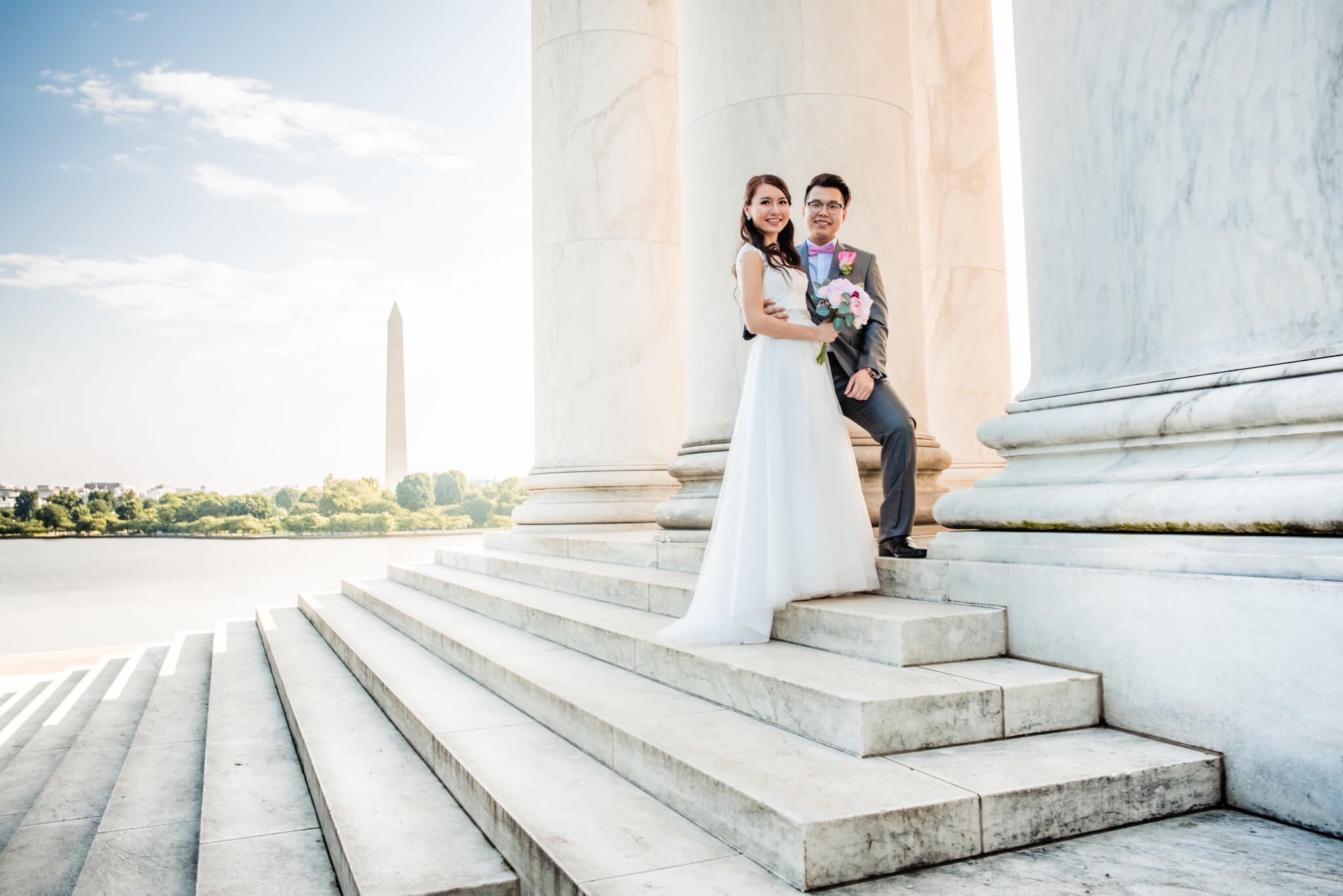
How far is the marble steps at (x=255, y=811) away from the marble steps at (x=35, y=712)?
16.2 feet

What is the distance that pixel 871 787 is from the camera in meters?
9.26

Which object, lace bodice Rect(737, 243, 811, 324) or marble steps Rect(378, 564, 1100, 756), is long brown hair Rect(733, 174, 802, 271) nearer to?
lace bodice Rect(737, 243, 811, 324)

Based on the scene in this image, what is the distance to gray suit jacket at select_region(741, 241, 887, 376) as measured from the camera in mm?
15789

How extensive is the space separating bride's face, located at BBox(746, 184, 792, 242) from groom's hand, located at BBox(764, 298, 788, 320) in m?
1.33

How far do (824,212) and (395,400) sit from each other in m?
136

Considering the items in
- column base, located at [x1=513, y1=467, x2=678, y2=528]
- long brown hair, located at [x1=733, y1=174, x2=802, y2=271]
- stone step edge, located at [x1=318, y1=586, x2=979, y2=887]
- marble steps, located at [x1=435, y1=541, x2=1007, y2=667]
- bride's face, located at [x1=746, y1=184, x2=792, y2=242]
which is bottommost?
stone step edge, located at [x1=318, y1=586, x2=979, y2=887]

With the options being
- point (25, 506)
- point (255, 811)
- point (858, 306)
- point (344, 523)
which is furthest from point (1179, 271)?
point (25, 506)

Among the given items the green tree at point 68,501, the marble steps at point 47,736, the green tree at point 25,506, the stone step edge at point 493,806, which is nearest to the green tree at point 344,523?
the green tree at point 68,501

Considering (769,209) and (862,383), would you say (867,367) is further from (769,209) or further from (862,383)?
(769,209)

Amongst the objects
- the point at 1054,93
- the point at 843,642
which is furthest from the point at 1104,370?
the point at 843,642

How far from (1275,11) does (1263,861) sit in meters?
9.30

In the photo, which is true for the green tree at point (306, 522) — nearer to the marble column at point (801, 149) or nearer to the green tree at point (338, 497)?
the green tree at point (338, 497)

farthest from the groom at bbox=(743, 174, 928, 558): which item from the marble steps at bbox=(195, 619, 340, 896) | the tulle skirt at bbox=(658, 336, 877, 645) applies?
the marble steps at bbox=(195, 619, 340, 896)

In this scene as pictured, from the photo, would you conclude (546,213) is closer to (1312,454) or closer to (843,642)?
(843,642)
